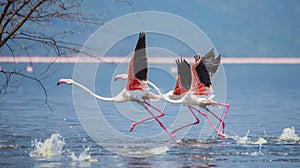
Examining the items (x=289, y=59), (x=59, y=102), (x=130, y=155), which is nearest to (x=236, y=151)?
(x=130, y=155)

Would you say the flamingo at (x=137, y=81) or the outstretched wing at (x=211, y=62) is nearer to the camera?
the flamingo at (x=137, y=81)

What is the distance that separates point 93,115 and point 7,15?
43.0 ft

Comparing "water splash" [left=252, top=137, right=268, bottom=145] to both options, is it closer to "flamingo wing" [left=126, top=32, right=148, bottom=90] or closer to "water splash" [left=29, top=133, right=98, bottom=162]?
"flamingo wing" [left=126, top=32, right=148, bottom=90]

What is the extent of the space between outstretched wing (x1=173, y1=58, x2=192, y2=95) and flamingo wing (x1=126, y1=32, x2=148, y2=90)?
1286mm

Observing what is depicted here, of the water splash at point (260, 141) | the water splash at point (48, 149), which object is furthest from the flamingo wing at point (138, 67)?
the water splash at point (260, 141)

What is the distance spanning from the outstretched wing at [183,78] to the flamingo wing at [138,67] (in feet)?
4.22

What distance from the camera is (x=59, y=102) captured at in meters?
32.4

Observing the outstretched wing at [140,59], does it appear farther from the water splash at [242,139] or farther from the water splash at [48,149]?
the water splash at [242,139]

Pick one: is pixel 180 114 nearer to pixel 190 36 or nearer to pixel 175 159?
pixel 190 36

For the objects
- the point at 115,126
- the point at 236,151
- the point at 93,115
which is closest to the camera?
the point at 236,151

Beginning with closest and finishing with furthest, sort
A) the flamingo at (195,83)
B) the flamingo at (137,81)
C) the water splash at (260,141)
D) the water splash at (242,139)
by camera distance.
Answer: the flamingo at (137,81)
the water splash at (260,141)
the water splash at (242,139)
the flamingo at (195,83)

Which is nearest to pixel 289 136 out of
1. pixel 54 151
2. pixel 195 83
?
pixel 195 83

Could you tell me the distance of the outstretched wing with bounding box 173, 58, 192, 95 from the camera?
18397mm

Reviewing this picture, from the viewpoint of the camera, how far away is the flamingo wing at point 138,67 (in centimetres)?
1617
